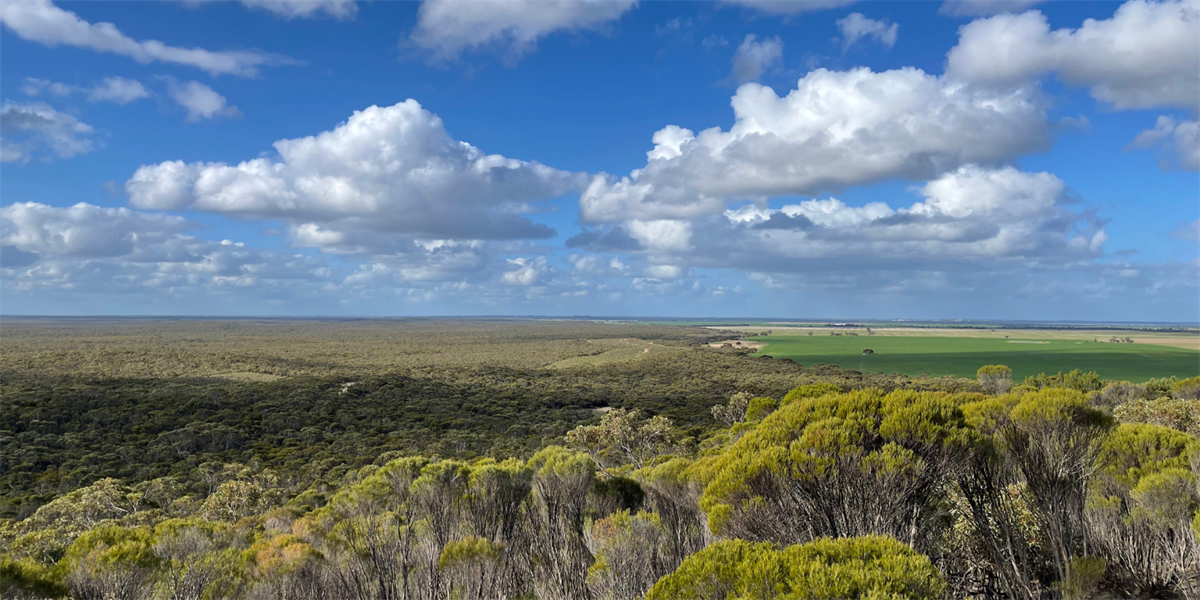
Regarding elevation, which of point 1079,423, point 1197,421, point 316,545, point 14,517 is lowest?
point 14,517

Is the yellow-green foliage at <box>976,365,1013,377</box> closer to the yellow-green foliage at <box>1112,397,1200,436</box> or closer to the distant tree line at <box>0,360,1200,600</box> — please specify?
the yellow-green foliage at <box>1112,397,1200,436</box>

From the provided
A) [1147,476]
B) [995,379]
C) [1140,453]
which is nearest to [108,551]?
[1147,476]

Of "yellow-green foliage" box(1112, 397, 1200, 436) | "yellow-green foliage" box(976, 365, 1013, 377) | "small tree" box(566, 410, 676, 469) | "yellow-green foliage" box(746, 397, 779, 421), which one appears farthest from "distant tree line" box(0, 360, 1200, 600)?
"yellow-green foliage" box(976, 365, 1013, 377)

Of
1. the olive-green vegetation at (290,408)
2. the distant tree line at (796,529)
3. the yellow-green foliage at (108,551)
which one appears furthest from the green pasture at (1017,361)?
the yellow-green foliage at (108,551)

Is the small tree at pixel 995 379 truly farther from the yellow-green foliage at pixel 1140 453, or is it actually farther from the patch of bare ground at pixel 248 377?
the patch of bare ground at pixel 248 377

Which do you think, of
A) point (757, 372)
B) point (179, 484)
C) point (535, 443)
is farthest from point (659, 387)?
point (179, 484)

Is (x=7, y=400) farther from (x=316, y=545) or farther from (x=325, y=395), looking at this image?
(x=316, y=545)
